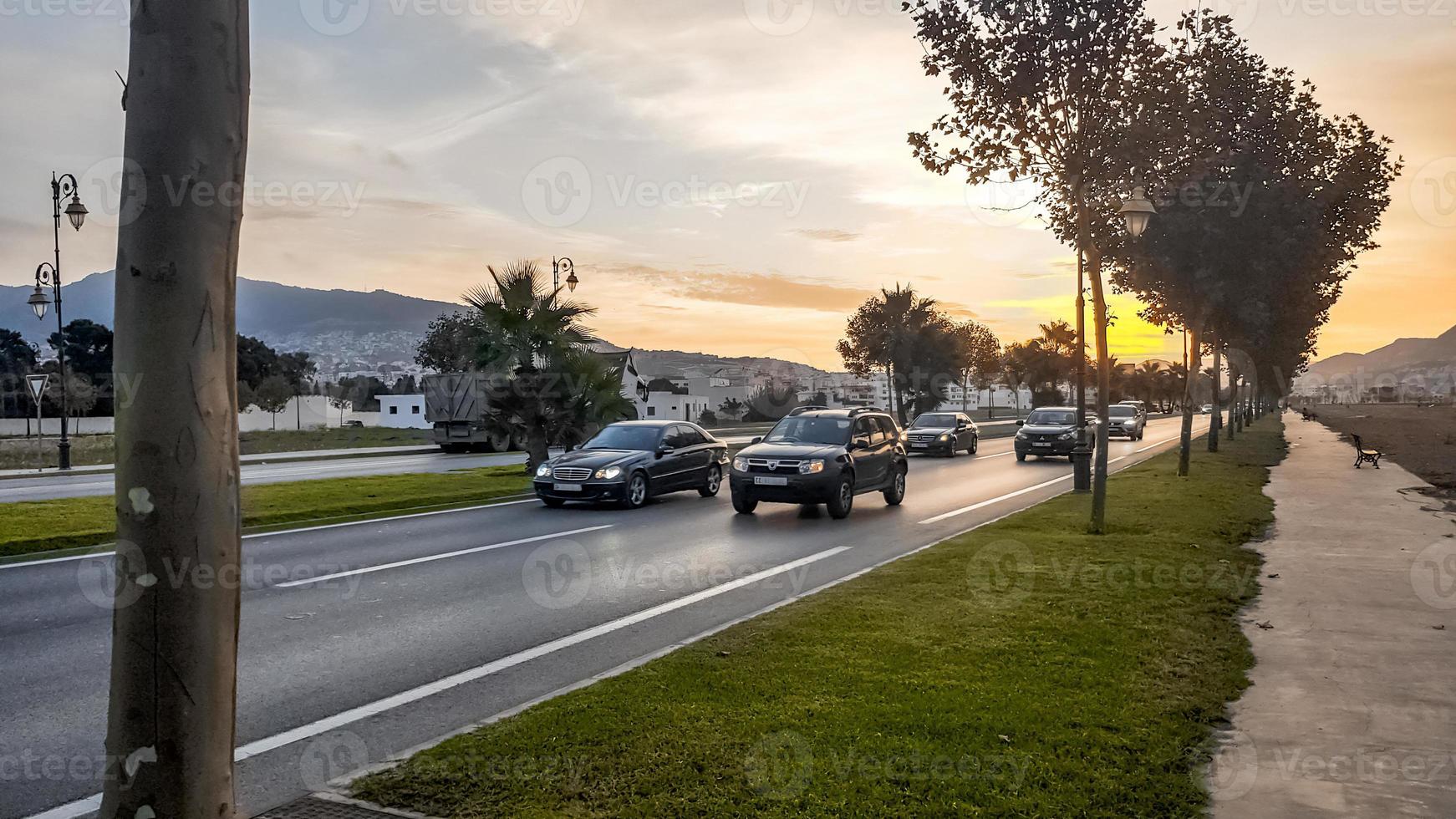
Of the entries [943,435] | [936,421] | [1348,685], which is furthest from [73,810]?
[936,421]

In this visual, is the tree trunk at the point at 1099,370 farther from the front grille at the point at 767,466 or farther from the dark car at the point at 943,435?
the dark car at the point at 943,435

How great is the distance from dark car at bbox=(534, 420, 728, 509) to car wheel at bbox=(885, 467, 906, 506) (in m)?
3.61

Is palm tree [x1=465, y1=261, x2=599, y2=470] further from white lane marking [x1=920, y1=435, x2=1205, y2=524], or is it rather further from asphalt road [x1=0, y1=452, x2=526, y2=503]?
white lane marking [x1=920, y1=435, x2=1205, y2=524]

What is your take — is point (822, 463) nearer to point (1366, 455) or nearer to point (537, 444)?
point (537, 444)

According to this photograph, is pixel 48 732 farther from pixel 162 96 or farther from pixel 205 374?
pixel 162 96

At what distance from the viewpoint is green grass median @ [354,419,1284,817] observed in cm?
435

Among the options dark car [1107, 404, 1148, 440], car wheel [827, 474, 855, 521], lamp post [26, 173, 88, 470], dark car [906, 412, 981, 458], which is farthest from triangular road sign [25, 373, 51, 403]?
dark car [1107, 404, 1148, 440]

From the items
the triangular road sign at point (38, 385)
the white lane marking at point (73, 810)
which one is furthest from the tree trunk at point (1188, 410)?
the triangular road sign at point (38, 385)

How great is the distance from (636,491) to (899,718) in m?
12.6

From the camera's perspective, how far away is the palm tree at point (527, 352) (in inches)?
907

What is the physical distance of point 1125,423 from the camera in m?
47.0

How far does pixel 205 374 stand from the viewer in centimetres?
334

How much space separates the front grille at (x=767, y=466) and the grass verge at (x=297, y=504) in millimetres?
5540

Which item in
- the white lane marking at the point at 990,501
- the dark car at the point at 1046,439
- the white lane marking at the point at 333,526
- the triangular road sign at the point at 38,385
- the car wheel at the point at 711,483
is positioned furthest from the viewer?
the dark car at the point at 1046,439
